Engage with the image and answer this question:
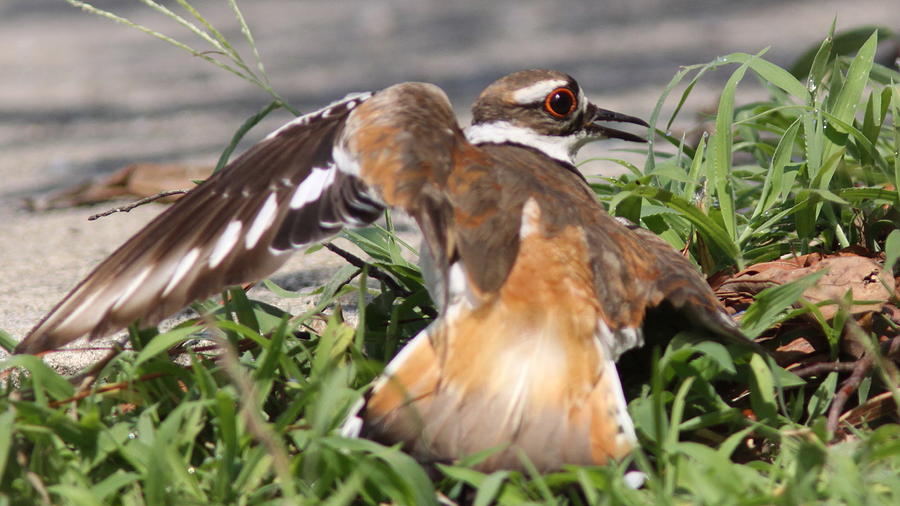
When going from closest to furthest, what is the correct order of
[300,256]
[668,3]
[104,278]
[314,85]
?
[104,278]
[300,256]
[314,85]
[668,3]

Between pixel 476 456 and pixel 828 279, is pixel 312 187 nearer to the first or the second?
pixel 476 456

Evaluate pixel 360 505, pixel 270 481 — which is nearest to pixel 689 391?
pixel 360 505

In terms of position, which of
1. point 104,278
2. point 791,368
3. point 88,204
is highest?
point 104,278

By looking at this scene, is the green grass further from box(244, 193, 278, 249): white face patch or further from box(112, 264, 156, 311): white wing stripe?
box(244, 193, 278, 249): white face patch

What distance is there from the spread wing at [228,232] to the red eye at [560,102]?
0.69 m

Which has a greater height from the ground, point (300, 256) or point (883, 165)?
point (883, 165)

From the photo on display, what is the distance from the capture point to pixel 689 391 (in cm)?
269

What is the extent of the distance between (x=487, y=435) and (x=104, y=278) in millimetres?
1095

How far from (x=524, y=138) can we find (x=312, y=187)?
863 millimetres

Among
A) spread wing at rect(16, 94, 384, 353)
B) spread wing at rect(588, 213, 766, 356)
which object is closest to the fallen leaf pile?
spread wing at rect(588, 213, 766, 356)

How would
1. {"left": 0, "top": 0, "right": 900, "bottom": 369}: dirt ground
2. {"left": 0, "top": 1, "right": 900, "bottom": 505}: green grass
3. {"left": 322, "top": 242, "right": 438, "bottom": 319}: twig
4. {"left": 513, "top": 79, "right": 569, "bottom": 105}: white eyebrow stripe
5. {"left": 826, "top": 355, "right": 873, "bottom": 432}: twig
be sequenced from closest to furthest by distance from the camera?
{"left": 0, "top": 1, "right": 900, "bottom": 505}: green grass < {"left": 826, "top": 355, "right": 873, "bottom": 432}: twig < {"left": 322, "top": 242, "right": 438, "bottom": 319}: twig < {"left": 513, "top": 79, "right": 569, "bottom": 105}: white eyebrow stripe < {"left": 0, "top": 0, "right": 900, "bottom": 369}: dirt ground

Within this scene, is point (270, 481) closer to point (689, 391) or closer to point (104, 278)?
point (104, 278)

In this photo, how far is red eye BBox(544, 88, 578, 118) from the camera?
3512 millimetres

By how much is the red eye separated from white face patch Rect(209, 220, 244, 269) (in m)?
1.10
